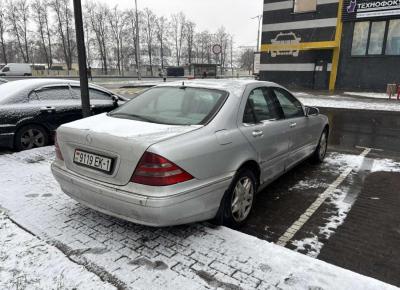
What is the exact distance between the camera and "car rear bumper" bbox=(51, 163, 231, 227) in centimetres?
268

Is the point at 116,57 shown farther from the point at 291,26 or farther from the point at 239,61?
the point at 291,26

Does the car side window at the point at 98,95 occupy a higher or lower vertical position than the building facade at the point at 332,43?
lower

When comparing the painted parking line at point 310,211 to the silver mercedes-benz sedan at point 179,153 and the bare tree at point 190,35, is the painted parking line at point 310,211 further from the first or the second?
the bare tree at point 190,35

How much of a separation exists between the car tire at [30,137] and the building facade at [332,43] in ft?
68.0

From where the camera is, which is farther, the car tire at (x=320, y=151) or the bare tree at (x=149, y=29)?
the bare tree at (x=149, y=29)

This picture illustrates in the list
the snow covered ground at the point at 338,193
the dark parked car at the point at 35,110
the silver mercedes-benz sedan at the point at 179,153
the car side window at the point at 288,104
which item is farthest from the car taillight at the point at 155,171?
the dark parked car at the point at 35,110

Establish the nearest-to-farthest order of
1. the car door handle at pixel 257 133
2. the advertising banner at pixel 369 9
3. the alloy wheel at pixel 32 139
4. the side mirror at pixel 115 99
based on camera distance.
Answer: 1. the car door handle at pixel 257 133
2. the alloy wheel at pixel 32 139
3. the side mirror at pixel 115 99
4. the advertising banner at pixel 369 9

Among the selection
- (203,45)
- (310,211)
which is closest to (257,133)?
(310,211)

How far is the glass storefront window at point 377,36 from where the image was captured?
2078 cm

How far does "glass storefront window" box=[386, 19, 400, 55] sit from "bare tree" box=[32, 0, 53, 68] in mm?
58953

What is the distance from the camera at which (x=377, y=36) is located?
2100 cm

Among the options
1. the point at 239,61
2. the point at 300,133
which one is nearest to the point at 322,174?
the point at 300,133

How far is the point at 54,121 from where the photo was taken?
6566mm

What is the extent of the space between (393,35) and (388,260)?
21.7 m
